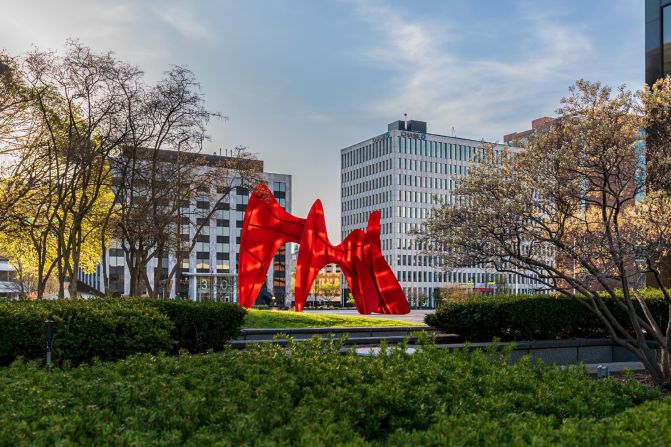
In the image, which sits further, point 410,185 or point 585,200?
point 410,185

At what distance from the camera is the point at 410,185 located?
145 metres

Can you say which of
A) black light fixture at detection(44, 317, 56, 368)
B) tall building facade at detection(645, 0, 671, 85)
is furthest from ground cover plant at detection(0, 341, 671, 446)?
tall building facade at detection(645, 0, 671, 85)

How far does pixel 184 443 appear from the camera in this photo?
5703 millimetres

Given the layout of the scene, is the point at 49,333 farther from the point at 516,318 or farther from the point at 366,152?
the point at 366,152

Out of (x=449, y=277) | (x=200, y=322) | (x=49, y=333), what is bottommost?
(x=449, y=277)

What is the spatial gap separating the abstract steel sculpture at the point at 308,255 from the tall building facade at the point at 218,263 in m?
64.9

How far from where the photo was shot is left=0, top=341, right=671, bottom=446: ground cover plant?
5.76m

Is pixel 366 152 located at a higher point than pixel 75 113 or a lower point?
higher

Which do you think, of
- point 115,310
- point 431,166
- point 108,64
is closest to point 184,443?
point 115,310

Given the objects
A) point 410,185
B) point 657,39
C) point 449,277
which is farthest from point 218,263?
point 657,39

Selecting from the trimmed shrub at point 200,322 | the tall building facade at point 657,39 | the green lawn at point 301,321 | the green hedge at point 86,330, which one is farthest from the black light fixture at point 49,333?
the tall building facade at point 657,39

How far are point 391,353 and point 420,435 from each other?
4.15 m

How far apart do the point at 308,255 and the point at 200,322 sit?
14485mm

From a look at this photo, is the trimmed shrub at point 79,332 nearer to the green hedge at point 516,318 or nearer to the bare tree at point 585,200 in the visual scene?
the bare tree at point 585,200
